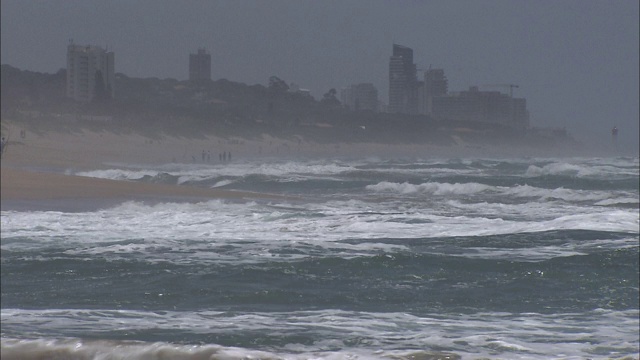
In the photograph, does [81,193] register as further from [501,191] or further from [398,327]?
[398,327]

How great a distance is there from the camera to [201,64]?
26.2m

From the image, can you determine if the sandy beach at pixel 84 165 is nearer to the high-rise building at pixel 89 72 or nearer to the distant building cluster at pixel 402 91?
the high-rise building at pixel 89 72

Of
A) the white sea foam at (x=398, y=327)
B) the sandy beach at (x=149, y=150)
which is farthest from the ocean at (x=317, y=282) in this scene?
the sandy beach at (x=149, y=150)

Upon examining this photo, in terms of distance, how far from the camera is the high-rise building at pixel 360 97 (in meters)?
22.0

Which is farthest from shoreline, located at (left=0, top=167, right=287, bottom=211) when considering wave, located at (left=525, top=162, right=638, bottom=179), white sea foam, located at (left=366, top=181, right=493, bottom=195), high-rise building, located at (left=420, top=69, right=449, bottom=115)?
wave, located at (left=525, top=162, right=638, bottom=179)

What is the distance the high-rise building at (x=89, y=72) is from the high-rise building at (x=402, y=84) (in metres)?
8.26

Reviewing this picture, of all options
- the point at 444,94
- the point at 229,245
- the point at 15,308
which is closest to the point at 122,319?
the point at 15,308

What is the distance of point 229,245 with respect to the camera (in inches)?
307

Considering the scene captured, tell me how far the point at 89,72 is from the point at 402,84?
10.4 meters

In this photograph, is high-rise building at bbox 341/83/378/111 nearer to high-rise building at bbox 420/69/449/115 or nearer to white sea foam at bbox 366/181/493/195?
high-rise building at bbox 420/69/449/115

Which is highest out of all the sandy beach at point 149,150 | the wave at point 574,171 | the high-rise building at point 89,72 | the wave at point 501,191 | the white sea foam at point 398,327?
the high-rise building at point 89,72

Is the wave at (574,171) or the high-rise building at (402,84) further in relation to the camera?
the wave at (574,171)

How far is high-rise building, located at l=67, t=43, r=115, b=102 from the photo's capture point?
82.6 ft

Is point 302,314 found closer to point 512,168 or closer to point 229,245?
point 229,245
